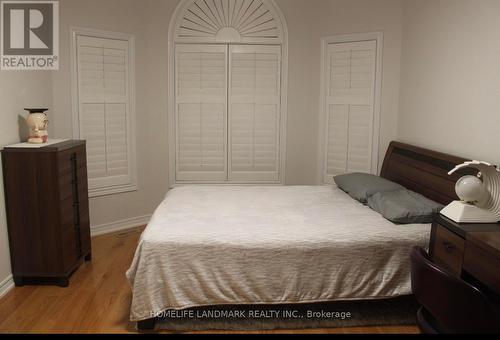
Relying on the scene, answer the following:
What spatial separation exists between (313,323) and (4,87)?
2.51 m

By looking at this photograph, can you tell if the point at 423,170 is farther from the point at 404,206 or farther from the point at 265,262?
the point at 265,262

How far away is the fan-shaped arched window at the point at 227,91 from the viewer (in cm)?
452

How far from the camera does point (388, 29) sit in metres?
4.04

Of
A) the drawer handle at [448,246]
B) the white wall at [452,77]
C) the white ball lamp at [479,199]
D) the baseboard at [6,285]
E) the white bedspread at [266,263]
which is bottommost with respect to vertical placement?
the baseboard at [6,285]

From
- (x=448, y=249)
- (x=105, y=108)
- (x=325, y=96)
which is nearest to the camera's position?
(x=448, y=249)

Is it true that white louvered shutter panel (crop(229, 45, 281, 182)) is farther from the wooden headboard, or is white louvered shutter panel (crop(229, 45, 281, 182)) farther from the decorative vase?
the decorative vase

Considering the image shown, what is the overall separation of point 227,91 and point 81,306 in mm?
2600

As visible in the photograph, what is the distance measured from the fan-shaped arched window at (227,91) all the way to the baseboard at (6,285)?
1953 mm

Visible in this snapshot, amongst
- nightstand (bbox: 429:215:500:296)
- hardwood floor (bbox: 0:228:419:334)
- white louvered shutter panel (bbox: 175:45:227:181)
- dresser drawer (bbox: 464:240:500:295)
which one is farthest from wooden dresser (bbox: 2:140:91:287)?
dresser drawer (bbox: 464:240:500:295)

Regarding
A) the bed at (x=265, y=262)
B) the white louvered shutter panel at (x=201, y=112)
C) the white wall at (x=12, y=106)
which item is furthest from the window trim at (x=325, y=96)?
the white wall at (x=12, y=106)

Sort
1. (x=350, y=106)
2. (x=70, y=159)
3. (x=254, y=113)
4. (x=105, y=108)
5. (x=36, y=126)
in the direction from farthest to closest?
(x=254, y=113) < (x=350, y=106) < (x=105, y=108) < (x=70, y=159) < (x=36, y=126)

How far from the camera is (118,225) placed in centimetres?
446

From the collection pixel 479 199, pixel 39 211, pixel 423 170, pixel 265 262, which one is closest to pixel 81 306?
pixel 39 211

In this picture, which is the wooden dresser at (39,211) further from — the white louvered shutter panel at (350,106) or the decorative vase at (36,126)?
the white louvered shutter panel at (350,106)
